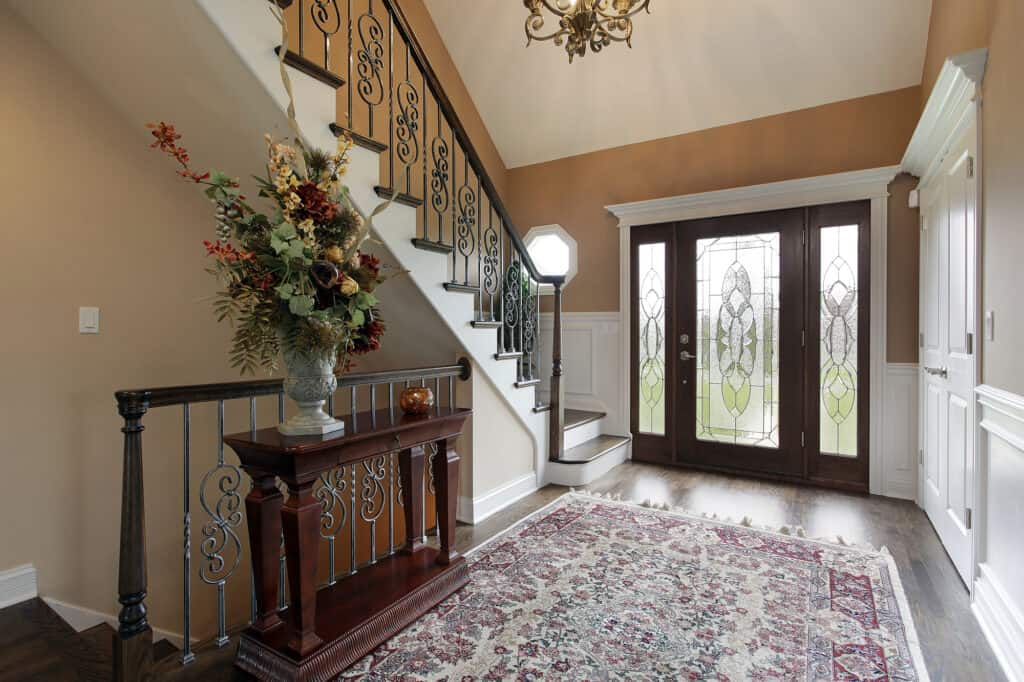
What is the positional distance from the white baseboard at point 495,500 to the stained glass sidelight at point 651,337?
1389 millimetres

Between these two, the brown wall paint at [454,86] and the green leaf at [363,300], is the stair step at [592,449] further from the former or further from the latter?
the brown wall paint at [454,86]

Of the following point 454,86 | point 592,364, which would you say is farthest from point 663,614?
point 454,86

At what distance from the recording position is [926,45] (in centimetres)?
338

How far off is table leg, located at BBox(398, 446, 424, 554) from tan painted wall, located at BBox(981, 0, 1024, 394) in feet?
7.80

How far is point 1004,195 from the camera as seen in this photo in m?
1.94

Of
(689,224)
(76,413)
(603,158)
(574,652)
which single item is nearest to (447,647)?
(574,652)

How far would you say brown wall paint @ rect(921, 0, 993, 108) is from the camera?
2.25 meters

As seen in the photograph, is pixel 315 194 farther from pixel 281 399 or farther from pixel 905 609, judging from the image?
pixel 905 609

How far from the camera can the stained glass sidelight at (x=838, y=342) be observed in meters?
3.82

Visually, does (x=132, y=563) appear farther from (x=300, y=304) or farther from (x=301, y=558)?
(x=300, y=304)

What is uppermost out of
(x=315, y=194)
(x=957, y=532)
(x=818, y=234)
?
(x=818, y=234)

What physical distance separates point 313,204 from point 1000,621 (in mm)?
2905

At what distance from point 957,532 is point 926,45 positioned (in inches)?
122

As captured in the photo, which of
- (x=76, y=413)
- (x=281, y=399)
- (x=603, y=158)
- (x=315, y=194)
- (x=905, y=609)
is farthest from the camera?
(x=603, y=158)
